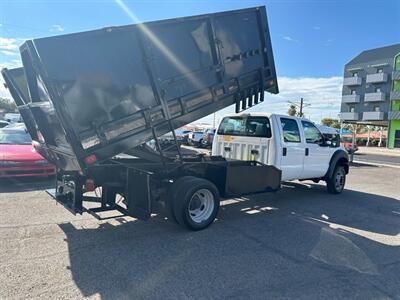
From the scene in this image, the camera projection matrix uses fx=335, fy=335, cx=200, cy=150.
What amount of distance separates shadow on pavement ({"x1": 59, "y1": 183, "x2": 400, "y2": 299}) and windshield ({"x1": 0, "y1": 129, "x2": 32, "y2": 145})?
17.8ft

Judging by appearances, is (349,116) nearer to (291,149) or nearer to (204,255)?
(291,149)

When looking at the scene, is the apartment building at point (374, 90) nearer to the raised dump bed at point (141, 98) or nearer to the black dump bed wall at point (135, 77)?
the raised dump bed at point (141, 98)

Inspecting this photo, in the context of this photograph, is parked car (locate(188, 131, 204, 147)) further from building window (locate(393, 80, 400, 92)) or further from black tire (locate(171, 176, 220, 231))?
building window (locate(393, 80, 400, 92))

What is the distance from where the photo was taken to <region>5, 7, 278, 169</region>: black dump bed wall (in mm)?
4094

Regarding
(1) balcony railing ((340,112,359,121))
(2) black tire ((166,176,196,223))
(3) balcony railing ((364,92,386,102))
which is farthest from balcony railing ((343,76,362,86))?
(2) black tire ((166,176,196,223))

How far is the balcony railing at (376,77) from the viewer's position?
54803 mm

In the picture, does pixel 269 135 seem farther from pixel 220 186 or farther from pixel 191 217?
pixel 191 217

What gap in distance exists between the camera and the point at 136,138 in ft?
16.0

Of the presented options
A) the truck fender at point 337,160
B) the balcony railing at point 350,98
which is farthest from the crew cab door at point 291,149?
the balcony railing at point 350,98

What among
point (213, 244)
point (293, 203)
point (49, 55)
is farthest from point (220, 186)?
point (49, 55)

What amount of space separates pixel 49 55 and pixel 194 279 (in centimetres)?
308

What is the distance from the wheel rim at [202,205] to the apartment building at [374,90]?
165ft

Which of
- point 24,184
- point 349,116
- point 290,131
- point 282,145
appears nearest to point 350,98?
point 349,116

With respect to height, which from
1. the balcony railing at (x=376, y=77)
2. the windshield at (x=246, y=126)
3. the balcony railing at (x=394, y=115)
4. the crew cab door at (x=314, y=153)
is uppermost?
the windshield at (x=246, y=126)
